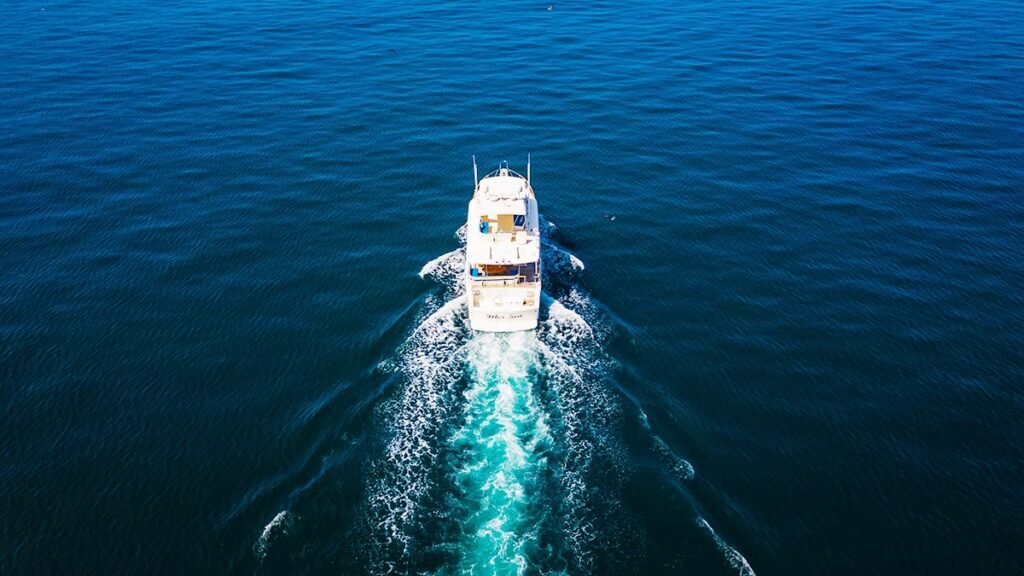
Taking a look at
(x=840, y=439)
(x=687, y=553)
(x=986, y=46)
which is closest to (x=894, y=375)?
(x=840, y=439)

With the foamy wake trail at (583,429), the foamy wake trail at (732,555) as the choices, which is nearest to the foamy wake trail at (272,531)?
the foamy wake trail at (583,429)

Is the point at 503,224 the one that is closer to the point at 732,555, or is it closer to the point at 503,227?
the point at 503,227

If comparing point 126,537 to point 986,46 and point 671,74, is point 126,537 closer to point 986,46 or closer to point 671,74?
point 671,74

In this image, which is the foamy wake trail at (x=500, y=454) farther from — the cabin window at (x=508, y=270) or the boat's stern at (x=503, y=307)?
the cabin window at (x=508, y=270)

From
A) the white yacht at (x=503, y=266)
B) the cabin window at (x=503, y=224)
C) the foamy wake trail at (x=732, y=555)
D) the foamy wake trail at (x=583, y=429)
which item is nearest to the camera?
the foamy wake trail at (x=732, y=555)

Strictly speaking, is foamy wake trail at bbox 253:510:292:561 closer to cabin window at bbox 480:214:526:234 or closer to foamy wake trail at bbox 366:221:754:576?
foamy wake trail at bbox 366:221:754:576

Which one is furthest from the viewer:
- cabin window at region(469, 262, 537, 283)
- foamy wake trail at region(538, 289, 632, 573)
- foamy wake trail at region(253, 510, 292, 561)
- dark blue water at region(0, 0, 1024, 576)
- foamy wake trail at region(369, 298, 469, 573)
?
cabin window at region(469, 262, 537, 283)

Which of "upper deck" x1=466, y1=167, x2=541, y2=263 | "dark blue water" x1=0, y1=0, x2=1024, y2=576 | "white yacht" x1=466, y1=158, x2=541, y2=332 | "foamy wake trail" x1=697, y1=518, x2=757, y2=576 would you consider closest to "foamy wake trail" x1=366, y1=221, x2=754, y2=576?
"foamy wake trail" x1=697, y1=518, x2=757, y2=576
